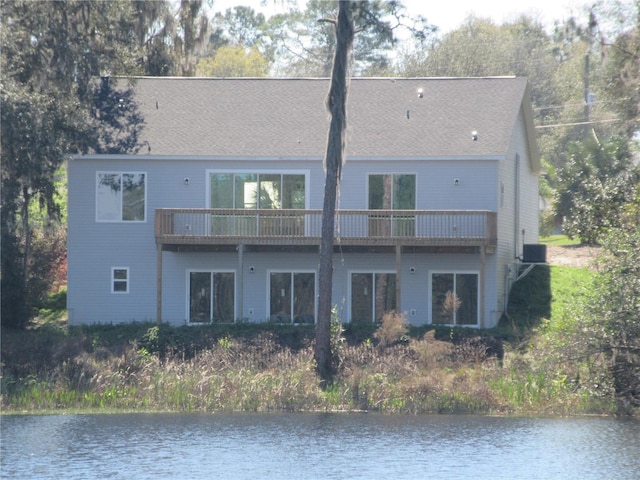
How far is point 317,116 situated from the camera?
1405 inches

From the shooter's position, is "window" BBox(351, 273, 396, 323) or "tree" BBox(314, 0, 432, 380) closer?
"tree" BBox(314, 0, 432, 380)

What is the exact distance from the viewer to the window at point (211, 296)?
3378cm

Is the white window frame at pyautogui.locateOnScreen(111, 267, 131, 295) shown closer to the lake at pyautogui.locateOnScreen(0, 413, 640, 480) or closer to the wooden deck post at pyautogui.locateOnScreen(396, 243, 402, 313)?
the wooden deck post at pyautogui.locateOnScreen(396, 243, 402, 313)

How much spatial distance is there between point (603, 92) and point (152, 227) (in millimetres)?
16222

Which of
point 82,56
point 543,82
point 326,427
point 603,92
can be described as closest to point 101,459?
point 326,427

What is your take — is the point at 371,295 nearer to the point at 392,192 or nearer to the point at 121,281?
the point at 392,192

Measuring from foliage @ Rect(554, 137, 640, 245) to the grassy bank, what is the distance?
5.71 m

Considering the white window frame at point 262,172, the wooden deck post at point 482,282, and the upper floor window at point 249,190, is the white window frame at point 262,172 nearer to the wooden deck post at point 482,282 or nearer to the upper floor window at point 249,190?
the upper floor window at point 249,190

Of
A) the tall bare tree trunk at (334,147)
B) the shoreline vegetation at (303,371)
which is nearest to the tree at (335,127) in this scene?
the tall bare tree trunk at (334,147)

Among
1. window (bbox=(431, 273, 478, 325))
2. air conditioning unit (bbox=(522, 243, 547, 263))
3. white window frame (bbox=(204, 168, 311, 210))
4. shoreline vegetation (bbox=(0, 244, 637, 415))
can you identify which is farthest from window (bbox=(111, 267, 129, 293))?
air conditioning unit (bbox=(522, 243, 547, 263))

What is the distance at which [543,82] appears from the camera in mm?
69000

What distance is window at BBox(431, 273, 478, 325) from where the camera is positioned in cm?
3316

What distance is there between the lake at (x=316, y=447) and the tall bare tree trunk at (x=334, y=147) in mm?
2808

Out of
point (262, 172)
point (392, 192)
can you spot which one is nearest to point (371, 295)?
point (392, 192)
